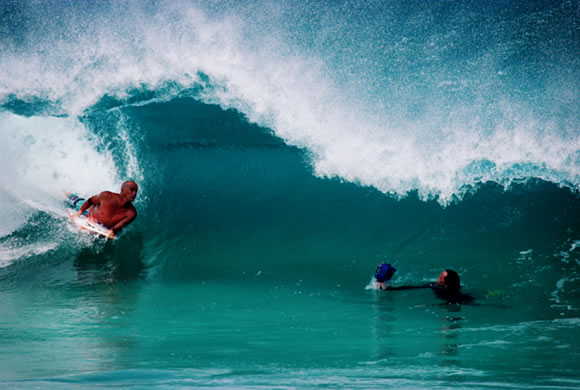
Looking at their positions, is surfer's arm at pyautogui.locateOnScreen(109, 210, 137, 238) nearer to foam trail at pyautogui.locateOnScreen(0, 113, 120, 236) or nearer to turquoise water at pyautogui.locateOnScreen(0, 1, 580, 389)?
turquoise water at pyautogui.locateOnScreen(0, 1, 580, 389)

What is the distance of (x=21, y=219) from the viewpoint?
8.09 metres

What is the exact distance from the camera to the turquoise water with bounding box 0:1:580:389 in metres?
3.98

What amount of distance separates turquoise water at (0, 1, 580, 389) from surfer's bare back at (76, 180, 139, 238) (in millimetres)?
361

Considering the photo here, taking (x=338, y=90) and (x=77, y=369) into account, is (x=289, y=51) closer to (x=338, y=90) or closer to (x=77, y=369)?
(x=338, y=90)

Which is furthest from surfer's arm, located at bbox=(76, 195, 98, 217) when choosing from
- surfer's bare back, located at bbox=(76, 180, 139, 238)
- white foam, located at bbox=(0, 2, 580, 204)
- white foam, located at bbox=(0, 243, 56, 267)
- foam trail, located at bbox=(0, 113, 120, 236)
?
white foam, located at bbox=(0, 2, 580, 204)

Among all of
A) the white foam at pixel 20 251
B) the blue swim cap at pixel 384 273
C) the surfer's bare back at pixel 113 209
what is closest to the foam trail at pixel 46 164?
the white foam at pixel 20 251

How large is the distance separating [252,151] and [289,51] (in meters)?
2.67

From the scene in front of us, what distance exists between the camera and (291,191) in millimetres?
8914

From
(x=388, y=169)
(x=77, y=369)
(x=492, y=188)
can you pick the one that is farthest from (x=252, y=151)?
(x=77, y=369)

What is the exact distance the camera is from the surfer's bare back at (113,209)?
7.11 metres

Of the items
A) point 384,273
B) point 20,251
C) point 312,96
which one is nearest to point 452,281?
point 384,273

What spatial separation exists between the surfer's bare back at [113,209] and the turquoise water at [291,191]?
14.2 inches

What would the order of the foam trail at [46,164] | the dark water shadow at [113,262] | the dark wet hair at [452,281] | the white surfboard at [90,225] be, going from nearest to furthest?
the dark wet hair at [452,281]
the dark water shadow at [113,262]
the white surfboard at [90,225]
the foam trail at [46,164]

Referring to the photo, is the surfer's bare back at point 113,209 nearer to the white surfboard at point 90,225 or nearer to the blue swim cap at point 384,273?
the white surfboard at point 90,225
